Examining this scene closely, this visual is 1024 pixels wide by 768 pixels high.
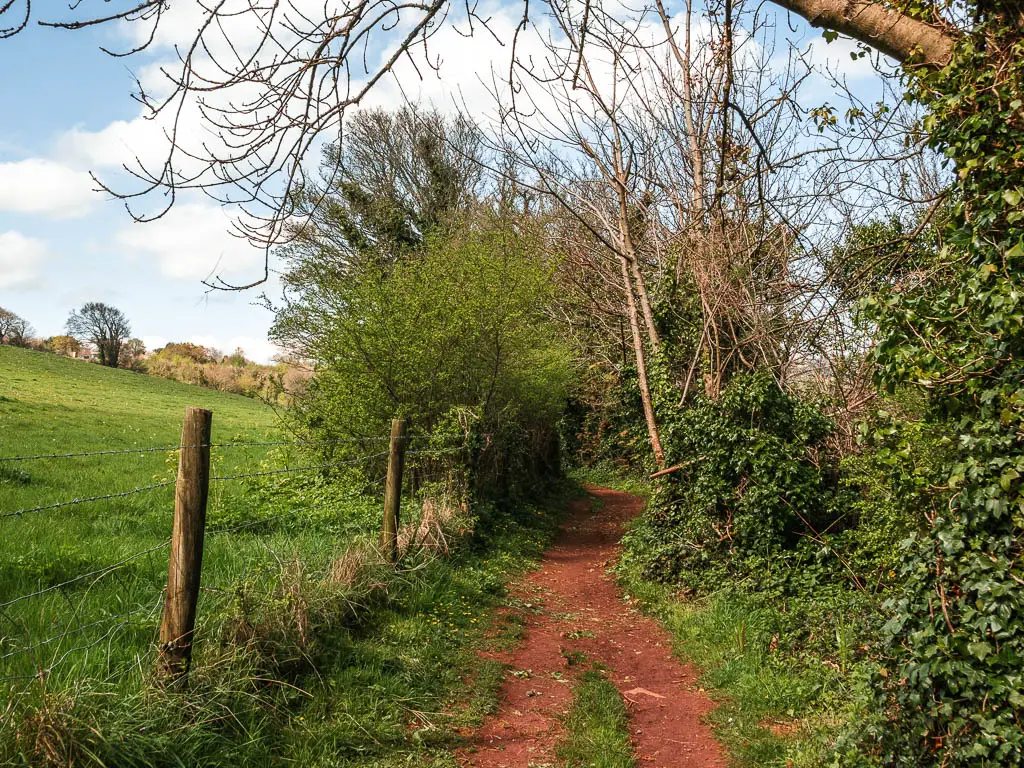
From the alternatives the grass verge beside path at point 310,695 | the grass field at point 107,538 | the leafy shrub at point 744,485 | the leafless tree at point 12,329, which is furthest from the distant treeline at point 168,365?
the grass verge beside path at point 310,695

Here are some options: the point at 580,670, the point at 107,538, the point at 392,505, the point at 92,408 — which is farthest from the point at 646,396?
the point at 92,408

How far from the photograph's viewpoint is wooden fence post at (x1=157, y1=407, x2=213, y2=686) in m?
3.83

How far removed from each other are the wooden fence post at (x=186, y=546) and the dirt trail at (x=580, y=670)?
1727mm

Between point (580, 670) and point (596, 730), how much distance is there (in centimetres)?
123

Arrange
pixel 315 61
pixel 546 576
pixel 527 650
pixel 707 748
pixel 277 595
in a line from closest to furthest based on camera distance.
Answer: pixel 315 61, pixel 707 748, pixel 277 595, pixel 527 650, pixel 546 576

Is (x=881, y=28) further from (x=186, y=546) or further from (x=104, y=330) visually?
(x=104, y=330)

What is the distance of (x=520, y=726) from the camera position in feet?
15.5

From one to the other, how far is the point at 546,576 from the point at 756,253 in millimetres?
5380

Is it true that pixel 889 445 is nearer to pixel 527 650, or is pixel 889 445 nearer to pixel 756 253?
pixel 527 650

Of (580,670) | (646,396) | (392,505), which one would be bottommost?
(580,670)

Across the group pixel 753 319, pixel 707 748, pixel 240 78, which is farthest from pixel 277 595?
pixel 753 319

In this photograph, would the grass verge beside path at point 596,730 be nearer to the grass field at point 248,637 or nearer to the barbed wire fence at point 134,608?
the grass field at point 248,637

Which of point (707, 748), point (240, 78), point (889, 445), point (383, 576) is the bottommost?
point (707, 748)

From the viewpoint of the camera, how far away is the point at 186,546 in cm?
389
